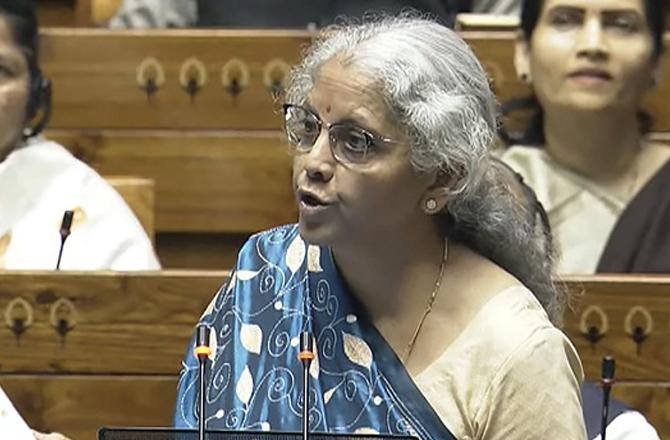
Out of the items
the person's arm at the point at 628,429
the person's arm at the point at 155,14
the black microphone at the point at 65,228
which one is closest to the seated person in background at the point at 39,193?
the black microphone at the point at 65,228

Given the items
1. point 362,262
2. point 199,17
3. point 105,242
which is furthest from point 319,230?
point 199,17

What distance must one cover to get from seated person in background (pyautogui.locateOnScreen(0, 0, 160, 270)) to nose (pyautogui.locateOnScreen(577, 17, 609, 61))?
678 millimetres

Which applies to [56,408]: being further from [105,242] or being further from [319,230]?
[319,230]

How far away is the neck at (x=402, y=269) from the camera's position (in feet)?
5.92

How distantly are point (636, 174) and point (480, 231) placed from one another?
114cm

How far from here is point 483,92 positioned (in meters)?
1.77

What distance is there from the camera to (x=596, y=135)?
9.53 ft

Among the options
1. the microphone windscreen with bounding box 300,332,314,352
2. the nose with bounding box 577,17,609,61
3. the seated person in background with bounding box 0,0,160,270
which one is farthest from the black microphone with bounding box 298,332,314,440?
the nose with bounding box 577,17,609,61

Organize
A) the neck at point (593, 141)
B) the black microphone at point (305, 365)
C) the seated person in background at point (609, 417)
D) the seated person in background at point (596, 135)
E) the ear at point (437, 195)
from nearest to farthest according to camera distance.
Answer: the black microphone at point (305, 365), the ear at point (437, 195), the seated person in background at point (609, 417), the seated person in background at point (596, 135), the neck at point (593, 141)

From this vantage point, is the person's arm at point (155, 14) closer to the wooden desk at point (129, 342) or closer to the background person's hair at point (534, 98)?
the background person's hair at point (534, 98)

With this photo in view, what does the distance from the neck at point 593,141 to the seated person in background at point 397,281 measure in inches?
39.6

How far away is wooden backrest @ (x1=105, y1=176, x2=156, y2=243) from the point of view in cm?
281

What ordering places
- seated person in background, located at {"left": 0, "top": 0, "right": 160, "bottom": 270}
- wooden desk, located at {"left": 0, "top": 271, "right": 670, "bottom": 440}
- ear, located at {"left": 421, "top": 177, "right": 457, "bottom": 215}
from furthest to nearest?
seated person in background, located at {"left": 0, "top": 0, "right": 160, "bottom": 270} < wooden desk, located at {"left": 0, "top": 271, "right": 670, "bottom": 440} < ear, located at {"left": 421, "top": 177, "right": 457, "bottom": 215}

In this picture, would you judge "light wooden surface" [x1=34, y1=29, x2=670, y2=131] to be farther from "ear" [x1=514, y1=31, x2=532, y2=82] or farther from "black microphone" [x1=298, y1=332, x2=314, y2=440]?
"black microphone" [x1=298, y1=332, x2=314, y2=440]
